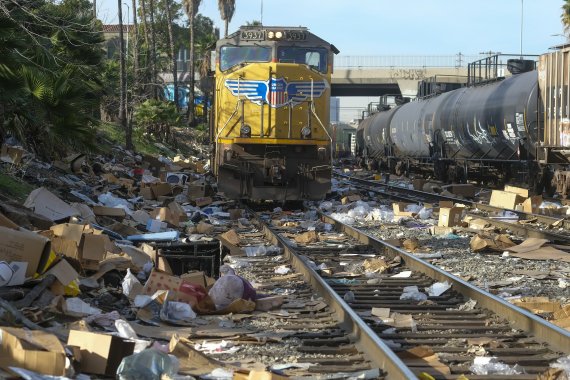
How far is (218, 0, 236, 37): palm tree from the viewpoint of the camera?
7500 centimetres

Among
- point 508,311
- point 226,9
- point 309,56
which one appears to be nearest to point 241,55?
point 309,56

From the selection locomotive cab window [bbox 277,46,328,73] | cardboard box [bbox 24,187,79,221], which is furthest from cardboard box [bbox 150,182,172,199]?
cardboard box [bbox 24,187,79,221]

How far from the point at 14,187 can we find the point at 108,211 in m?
1.79

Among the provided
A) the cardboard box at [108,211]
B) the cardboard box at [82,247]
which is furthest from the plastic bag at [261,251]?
the cardboard box at [82,247]

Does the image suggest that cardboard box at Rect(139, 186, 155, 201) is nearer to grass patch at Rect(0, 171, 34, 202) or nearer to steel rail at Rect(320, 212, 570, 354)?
grass patch at Rect(0, 171, 34, 202)

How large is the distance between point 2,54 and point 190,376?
7.40 metres

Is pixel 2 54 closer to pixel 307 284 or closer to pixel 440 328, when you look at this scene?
pixel 307 284


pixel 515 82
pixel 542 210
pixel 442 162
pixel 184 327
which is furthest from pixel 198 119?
pixel 184 327

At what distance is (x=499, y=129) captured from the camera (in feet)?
79.0

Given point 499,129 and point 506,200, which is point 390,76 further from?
point 506,200

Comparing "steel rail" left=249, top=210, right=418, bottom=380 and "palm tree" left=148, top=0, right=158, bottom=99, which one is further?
"palm tree" left=148, top=0, right=158, bottom=99

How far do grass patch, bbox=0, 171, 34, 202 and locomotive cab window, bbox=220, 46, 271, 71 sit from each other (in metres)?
5.25

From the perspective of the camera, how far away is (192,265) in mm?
10086

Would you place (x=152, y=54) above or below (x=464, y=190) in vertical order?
above
